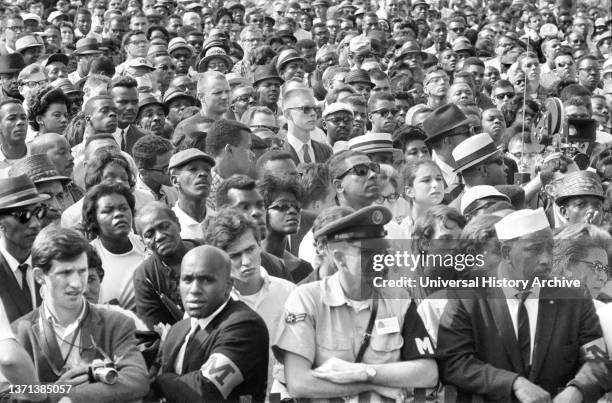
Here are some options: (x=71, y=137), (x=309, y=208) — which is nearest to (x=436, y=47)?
(x=71, y=137)

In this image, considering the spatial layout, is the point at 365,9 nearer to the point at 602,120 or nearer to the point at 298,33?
the point at 298,33

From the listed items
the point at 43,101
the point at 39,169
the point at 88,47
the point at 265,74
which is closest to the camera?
the point at 39,169

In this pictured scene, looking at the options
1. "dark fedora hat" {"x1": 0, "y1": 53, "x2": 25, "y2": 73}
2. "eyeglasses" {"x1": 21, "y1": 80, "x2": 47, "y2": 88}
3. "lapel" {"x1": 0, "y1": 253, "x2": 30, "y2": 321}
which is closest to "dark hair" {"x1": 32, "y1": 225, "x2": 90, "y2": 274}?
"lapel" {"x1": 0, "y1": 253, "x2": 30, "y2": 321}

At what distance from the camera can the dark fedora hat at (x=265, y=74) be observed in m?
14.4

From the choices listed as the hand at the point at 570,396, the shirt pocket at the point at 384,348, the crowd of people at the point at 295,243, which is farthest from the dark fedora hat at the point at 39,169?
the hand at the point at 570,396

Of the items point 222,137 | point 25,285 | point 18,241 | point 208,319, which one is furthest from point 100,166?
point 208,319

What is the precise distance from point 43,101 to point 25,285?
15.4ft

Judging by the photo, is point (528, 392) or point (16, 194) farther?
point (16, 194)

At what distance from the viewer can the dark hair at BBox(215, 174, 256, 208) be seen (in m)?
8.22

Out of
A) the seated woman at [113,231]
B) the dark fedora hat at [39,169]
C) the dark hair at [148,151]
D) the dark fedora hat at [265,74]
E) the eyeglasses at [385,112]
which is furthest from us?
the dark fedora hat at [265,74]

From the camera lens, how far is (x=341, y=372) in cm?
605

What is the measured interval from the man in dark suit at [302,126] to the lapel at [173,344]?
5204 millimetres

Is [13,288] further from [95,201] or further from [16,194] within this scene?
[95,201]

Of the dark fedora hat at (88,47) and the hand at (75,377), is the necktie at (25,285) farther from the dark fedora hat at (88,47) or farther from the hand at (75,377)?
the dark fedora hat at (88,47)
